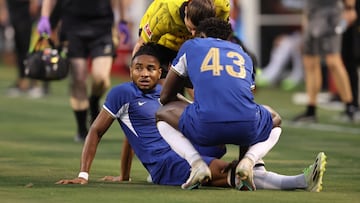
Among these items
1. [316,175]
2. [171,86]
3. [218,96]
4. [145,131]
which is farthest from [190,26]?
[316,175]

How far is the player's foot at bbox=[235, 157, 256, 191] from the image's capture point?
8070mm

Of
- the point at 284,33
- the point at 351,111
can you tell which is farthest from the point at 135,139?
the point at 284,33

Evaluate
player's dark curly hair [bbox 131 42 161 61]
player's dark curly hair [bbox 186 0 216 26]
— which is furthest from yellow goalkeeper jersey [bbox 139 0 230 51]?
player's dark curly hair [bbox 186 0 216 26]

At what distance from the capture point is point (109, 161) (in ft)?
35.6

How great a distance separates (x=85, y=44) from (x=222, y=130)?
5037 mm

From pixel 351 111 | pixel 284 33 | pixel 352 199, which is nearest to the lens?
pixel 352 199

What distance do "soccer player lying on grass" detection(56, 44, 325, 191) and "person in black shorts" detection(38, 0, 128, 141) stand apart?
353 centimetres

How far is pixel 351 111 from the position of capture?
1563cm

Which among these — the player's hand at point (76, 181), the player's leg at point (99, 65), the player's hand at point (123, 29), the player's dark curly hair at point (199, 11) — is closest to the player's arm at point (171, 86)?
the player's dark curly hair at point (199, 11)

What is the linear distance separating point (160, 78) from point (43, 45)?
3.88 m

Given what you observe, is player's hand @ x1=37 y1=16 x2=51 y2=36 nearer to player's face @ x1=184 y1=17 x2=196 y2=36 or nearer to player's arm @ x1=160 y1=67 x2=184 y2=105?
player's face @ x1=184 y1=17 x2=196 y2=36

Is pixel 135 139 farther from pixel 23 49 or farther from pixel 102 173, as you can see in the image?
pixel 23 49

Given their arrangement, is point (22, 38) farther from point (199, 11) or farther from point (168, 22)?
point (199, 11)

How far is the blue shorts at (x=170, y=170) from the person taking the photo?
860 centimetres
